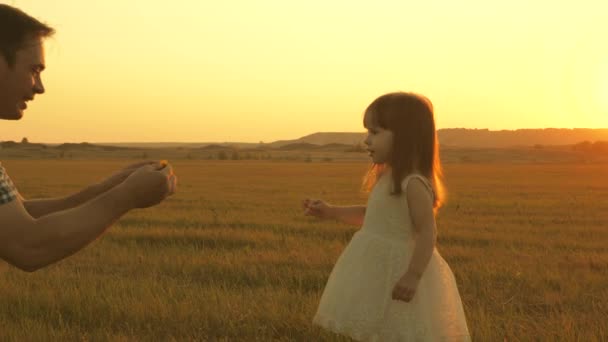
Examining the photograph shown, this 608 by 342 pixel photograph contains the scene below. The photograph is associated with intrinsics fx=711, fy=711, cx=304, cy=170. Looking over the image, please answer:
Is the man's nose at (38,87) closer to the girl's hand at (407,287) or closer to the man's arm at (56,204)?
the man's arm at (56,204)

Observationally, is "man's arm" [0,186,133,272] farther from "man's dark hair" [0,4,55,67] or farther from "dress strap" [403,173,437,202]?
"dress strap" [403,173,437,202]

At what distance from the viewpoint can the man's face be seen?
7.52 feet

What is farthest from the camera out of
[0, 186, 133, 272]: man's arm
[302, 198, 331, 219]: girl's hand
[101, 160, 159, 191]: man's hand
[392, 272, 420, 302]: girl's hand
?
[302, 198, 331, 219]: girl's hand

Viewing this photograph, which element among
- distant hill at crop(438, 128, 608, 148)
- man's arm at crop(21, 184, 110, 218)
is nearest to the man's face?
man's arm at crop(21, 184, 110, 218)

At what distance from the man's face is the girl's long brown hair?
187 centimetres

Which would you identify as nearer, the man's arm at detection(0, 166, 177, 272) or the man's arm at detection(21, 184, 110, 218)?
the man's arm at detection(0, 166, 177, 272)

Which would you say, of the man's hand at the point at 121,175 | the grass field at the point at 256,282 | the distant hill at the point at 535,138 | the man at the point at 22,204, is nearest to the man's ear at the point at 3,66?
the man at the point at 22,204

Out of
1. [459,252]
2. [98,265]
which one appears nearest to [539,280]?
[459,252]

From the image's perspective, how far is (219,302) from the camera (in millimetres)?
5098

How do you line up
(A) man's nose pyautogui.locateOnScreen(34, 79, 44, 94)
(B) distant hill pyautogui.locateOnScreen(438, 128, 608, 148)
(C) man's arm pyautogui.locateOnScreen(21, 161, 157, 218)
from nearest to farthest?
(A) man's nose pyautogui.locateOnScreen(34, 79, 44, 94) → (C) man's arm pyautogui.locateOnScreen(21, 161, 157, 218) → (B) distant hill pyautogui.locateOnScreen(438, 128, 608, 148)

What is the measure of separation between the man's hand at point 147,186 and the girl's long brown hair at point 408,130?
176cm

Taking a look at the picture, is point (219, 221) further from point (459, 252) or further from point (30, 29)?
point (30, 29)

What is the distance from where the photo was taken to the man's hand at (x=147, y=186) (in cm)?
217

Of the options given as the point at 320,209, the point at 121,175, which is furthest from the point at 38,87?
the point at 320,209
